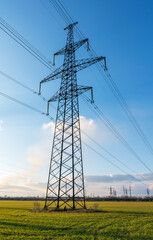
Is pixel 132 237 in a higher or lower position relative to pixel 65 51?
lower

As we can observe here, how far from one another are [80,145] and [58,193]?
23.5ft

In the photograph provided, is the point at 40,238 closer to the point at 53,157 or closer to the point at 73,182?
the point at 73,182

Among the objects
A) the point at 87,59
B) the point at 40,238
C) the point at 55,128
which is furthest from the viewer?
the point at 55,128

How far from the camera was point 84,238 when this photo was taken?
1100 centimetres

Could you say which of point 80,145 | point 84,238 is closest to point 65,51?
point 80,145

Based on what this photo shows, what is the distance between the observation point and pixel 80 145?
2644cm

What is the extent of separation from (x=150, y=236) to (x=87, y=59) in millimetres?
21142

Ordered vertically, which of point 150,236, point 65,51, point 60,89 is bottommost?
point 150,236

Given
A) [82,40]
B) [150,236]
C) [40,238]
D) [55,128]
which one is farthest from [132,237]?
[82,40]

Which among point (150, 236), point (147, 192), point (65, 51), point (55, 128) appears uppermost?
point (65, 51)

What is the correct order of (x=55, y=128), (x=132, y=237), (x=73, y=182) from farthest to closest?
(x=55, y=128) < (x=73, y=182) < (x=132, y=237)

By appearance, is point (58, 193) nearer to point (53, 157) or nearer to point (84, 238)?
point (53, 157)

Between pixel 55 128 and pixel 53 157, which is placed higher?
pixel 55 128

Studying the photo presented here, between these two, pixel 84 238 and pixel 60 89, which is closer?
pixel 84 238
